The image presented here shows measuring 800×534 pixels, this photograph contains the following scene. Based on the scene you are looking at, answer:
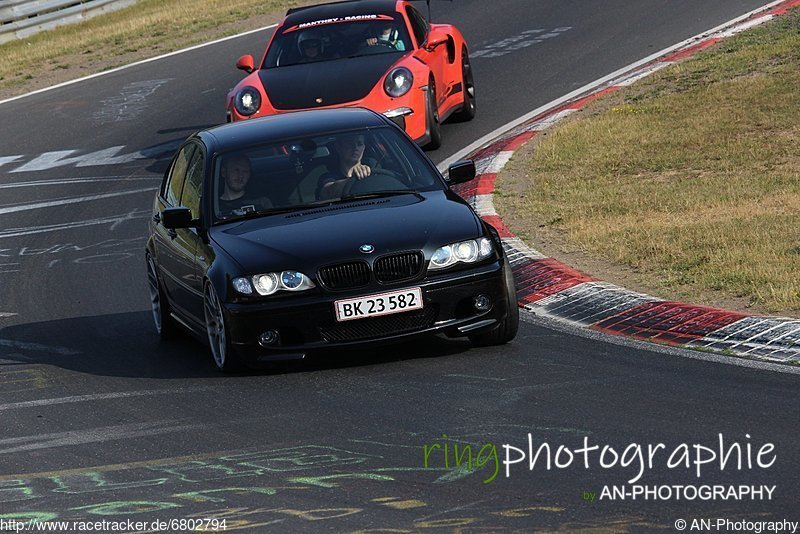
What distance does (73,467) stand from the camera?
24.0 ft

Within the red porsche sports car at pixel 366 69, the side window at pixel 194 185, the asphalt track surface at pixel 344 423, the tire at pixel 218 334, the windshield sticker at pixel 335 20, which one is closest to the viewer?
the asphalt track surface at pixel 344 423

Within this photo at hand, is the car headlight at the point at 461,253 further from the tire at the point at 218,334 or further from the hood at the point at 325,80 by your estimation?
the hood at the point at 325,80

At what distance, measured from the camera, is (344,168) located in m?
9.85

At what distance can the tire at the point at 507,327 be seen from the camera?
904cm

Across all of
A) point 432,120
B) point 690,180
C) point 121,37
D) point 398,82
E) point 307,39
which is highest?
point 307,39

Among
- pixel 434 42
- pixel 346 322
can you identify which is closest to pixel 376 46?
pixel 434 42

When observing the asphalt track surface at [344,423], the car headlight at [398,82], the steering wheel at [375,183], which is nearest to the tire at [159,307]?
the asphalt track surface at [344,423]

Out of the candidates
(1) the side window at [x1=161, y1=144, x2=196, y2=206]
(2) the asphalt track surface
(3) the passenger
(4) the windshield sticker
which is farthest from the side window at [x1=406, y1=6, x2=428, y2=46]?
(3) the passenger

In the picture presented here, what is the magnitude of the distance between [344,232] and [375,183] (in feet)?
2.94

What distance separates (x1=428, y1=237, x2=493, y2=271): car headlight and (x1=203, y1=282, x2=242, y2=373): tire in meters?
1.23

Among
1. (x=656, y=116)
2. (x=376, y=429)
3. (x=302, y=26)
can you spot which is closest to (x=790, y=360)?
(x=376, y=429)

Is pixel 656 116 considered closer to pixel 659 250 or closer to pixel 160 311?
→ pixel 659 250

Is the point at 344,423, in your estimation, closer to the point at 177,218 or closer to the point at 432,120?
the point at 177,218

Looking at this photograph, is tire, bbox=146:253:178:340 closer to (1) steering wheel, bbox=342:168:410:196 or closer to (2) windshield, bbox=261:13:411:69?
(1) steering wheel, bbox=342:168:410:196
